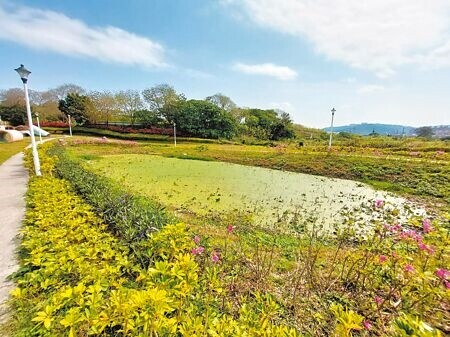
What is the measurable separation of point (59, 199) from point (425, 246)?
5.25 metres

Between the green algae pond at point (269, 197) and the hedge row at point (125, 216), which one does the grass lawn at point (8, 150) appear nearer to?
the green algae pond at point (269, 197)

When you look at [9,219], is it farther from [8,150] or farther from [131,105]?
[131,105]

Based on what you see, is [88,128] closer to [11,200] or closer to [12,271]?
[11,200]

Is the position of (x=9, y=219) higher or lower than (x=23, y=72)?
lower

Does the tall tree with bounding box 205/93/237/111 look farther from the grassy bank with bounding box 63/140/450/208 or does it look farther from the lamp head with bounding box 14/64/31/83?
the lamp head with bounding box 14/64/31/83

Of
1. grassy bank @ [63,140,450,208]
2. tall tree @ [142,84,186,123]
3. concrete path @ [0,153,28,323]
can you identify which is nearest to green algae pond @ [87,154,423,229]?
grassy bank @ [63,140,450,208]

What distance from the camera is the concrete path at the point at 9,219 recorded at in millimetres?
2877

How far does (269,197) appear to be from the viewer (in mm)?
8148

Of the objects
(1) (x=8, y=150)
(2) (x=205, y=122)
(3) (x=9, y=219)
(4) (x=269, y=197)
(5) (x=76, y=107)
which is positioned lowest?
(4) (x=269, y=197)

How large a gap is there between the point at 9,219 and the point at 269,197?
21.1ft

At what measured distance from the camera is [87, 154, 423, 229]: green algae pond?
6469 mm

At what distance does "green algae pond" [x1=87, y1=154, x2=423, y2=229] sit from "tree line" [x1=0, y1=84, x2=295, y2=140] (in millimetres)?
25966

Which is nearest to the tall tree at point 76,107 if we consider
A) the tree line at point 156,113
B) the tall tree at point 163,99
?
the tree line at point 156,113

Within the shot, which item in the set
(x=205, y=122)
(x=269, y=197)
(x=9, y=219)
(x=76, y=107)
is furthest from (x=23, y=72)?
(x=76, y=107)
